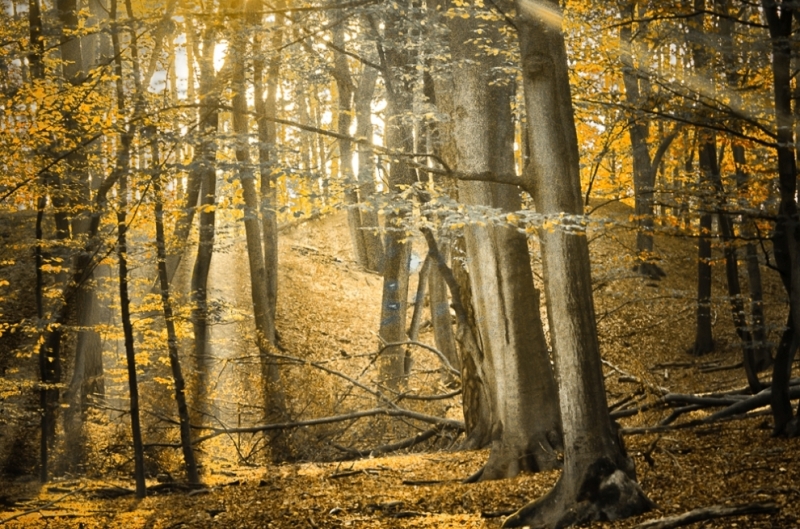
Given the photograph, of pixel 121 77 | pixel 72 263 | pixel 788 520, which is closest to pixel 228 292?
pixel 72 263

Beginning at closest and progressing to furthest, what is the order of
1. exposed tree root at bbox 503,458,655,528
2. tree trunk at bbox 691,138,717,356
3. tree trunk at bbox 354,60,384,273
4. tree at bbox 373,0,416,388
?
1. exposed tree root at bbox 503,458,655,528
2. tree trunk at bbox 354,60,384,273
3. tree at bbox 373,0,416,388
4. tree trunk at bbox 691,138,717,356

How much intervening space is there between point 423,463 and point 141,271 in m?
18.0

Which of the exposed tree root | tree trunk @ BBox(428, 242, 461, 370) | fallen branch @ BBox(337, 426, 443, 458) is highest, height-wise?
tree trunk @ BBox(428, 242, 461, 370)

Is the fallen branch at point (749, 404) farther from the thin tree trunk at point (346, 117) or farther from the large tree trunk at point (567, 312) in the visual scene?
the thin tree trunk at point (346, 117)

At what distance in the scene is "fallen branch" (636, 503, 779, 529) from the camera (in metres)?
5.11

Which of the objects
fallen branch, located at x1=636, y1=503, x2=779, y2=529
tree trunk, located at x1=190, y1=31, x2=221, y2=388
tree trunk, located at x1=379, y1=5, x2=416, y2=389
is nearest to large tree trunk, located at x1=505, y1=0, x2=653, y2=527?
fallen branch, located at x1=636, y1=503, x2=779, y2=529

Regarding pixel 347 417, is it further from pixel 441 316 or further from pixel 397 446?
pixel 441 316

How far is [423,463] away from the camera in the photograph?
1005cm

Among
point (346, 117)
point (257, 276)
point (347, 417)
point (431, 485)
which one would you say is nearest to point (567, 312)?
point (431, 485)

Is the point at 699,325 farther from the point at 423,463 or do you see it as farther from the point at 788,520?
the point at 788,520

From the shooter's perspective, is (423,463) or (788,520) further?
(423,463)

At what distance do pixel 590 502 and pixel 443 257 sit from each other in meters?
6.20

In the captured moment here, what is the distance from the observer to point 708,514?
203 inches

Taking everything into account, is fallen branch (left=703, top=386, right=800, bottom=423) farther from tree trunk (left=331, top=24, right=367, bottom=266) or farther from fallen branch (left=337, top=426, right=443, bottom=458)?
tree trunk (left=331, top=24, right=367, bottom=266)
